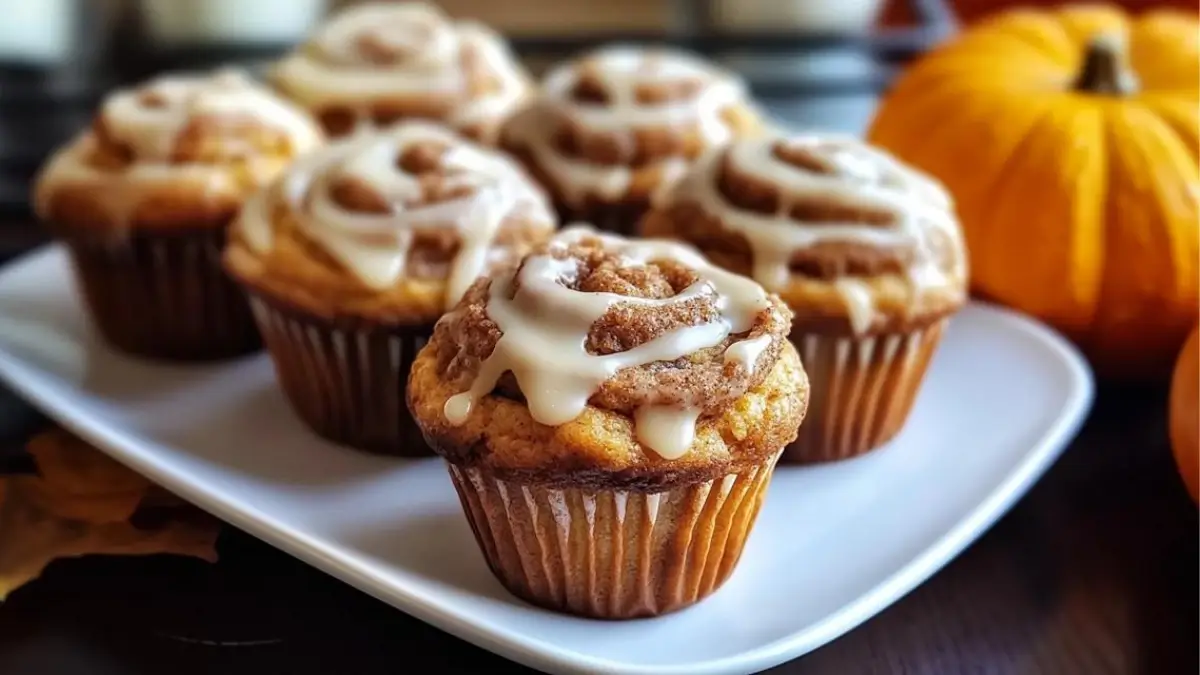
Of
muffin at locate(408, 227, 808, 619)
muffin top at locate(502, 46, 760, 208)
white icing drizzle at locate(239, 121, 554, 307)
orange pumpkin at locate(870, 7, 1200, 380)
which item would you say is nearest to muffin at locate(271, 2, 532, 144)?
muffin top at locate(502, 46, 760, 208)

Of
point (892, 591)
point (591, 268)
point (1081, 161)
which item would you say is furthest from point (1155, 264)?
point (591, 268)

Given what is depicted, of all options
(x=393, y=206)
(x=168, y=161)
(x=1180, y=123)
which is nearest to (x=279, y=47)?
(x=168, y=161)

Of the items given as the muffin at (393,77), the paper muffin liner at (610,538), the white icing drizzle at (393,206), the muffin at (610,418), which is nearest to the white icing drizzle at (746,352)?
the muffin at (610,418)

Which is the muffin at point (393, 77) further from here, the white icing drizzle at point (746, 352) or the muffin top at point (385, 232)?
the white icing drizzle at point (746, 352)

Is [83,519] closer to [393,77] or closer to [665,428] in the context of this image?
[665,428]

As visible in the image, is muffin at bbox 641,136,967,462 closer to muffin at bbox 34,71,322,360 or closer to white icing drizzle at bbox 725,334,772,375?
white icing drizzle at bbox 725,334,772,375

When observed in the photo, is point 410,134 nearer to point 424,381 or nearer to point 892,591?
point 424,381
